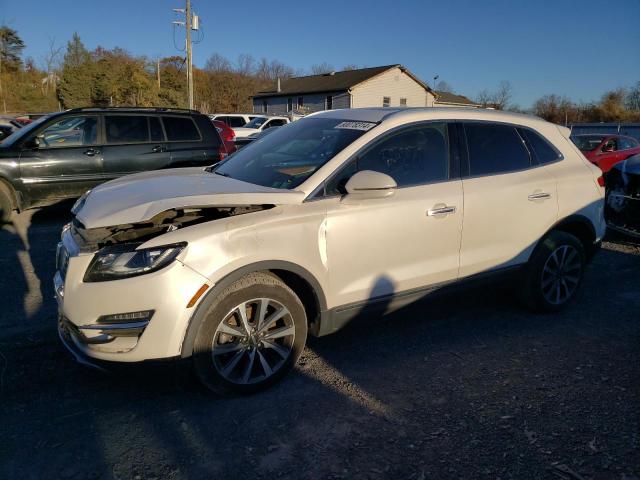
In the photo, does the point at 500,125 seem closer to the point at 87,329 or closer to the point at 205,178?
the point at 205,178

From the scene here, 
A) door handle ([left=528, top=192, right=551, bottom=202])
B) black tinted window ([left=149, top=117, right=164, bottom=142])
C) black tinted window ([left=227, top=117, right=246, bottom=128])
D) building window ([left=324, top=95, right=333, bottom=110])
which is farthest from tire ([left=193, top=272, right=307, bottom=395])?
building window ([left=324, top=95, right=333, bottom=110])

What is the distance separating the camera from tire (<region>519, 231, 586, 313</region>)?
4391 millimetres

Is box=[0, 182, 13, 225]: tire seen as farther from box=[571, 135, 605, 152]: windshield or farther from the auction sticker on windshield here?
box=[571, 135, 605, 152]: windshield

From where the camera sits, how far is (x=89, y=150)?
25.0 ft

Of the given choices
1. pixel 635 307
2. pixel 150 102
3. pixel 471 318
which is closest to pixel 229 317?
pixel 471 318

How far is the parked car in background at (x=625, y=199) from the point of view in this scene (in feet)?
22.4

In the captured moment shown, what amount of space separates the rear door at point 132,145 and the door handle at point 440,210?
5.70m

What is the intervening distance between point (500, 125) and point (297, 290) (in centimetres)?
239

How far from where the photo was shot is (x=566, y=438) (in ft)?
9.06

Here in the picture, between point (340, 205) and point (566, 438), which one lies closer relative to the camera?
point (566, 438)

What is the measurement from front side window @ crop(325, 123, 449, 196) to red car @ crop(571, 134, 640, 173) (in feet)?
37.2

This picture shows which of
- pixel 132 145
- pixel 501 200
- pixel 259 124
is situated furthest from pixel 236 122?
pixel 501 200

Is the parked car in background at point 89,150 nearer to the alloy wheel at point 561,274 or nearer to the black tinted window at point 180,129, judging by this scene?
the black tinted window at point 180,129

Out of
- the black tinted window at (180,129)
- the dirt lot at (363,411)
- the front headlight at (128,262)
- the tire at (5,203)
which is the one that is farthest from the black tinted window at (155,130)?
the front headlight at (128,262)
